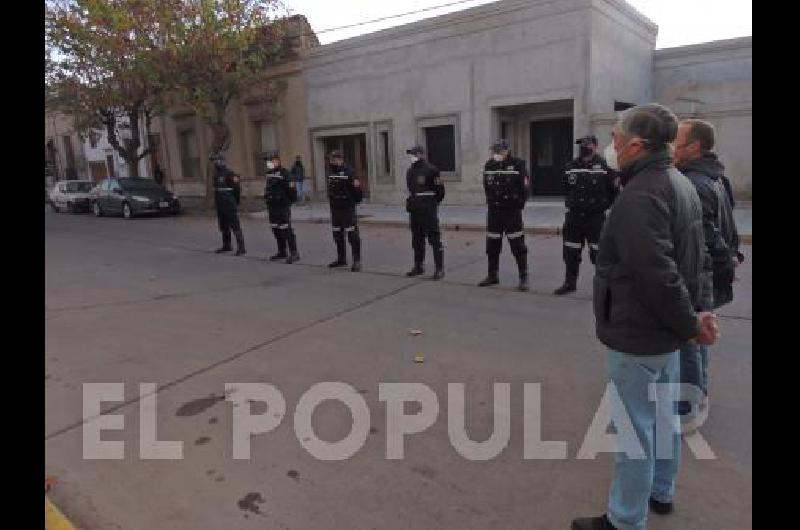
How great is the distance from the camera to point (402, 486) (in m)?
3.02

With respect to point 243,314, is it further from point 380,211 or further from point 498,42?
point 498,42

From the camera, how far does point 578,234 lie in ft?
22.1

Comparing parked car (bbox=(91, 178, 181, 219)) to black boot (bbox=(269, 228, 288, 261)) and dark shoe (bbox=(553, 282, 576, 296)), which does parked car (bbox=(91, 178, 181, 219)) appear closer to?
black boot (bbox=(269, 228, 288, 261))

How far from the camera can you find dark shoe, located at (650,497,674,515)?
8.80 feet

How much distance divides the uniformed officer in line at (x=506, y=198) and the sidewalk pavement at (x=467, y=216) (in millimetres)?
4569

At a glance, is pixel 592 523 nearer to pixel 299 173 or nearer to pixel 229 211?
pixel 229 211

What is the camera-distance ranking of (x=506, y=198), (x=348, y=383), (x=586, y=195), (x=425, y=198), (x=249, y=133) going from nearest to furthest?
1. (x=348, y=383)
2. (x=586, y=195)
3. (x=506, y=198)
4. (x=425, y=198)
5. (x=249, y=133)

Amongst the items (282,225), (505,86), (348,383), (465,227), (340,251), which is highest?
(505,86)

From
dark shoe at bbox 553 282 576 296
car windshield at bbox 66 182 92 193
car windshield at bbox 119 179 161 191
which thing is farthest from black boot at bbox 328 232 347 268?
car windshield at bbox 66 182 92 193

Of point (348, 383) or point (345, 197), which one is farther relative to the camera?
point (345, 197)

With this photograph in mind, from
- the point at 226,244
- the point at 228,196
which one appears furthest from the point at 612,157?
the point at 226,244

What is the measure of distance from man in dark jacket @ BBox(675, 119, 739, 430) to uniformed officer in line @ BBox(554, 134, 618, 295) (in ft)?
9.55

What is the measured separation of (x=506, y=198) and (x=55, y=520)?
5675mm
